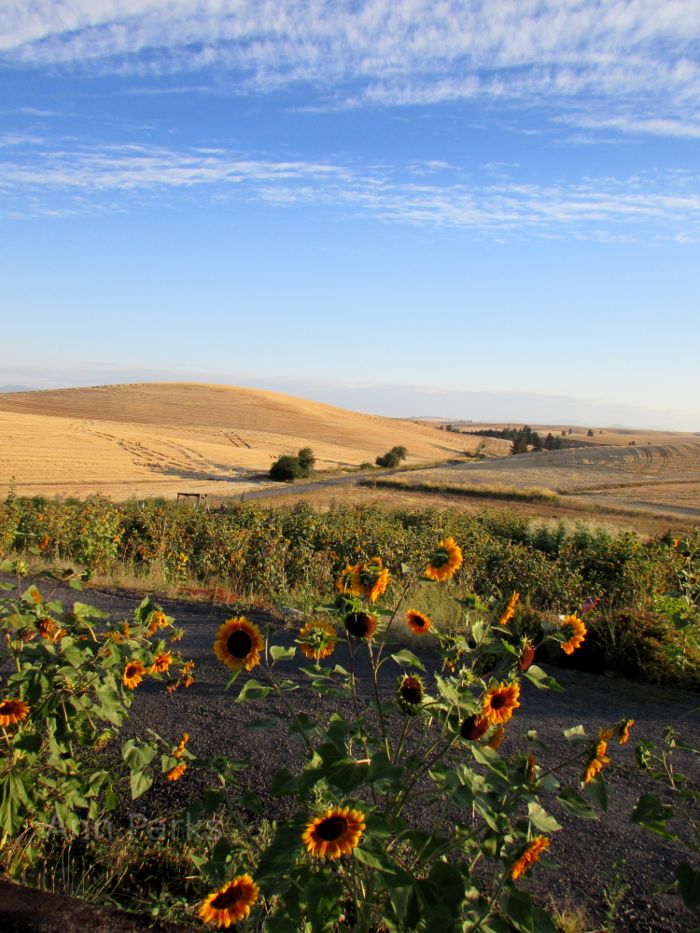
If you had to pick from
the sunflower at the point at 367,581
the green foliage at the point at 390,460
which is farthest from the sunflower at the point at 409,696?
the green foliage at the point at 390,460

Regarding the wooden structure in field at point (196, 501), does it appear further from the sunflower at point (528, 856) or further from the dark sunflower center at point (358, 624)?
the sunflower at point (528, 856)

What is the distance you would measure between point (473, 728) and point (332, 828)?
0.45 m

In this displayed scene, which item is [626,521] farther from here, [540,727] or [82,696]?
[82,696]

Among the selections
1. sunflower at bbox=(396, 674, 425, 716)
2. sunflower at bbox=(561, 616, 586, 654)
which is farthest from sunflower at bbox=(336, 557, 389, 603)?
sunflower at bbox=(561, 616, 586, 654)

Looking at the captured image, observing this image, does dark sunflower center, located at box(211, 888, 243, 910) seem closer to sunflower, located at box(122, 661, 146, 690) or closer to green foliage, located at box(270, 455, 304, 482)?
sunflower, located at box(122, 661, 146, 690)

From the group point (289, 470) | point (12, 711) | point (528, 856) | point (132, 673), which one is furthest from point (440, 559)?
point (289, 470)

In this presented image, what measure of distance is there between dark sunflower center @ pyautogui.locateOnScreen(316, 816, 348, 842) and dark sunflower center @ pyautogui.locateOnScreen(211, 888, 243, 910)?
369 millimetres

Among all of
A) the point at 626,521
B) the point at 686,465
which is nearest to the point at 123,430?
the point at 626,521

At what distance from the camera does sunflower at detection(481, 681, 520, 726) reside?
1.91 meters

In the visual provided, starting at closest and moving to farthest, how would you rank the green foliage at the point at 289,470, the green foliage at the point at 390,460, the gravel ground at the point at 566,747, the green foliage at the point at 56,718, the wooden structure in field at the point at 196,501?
the green foliage at the point at 56,718, the gravel ground at the point at 566,747, the wooden structure in field at the point at 196,501, the green foliage at the point at 289,470, the green foliage at the point at 390,460

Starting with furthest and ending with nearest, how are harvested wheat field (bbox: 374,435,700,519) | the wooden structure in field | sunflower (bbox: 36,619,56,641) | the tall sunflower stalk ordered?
harvested wheat field (bbox: 374,435,700,519), the wooden structure in field, sunflower (bbox: 36,619,56,641), the tall sunflower stalk

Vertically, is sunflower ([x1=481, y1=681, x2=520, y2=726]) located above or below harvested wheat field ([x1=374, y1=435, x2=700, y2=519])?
→ above

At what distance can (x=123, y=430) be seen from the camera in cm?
6300

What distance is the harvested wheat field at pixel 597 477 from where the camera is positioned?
42750 mm
